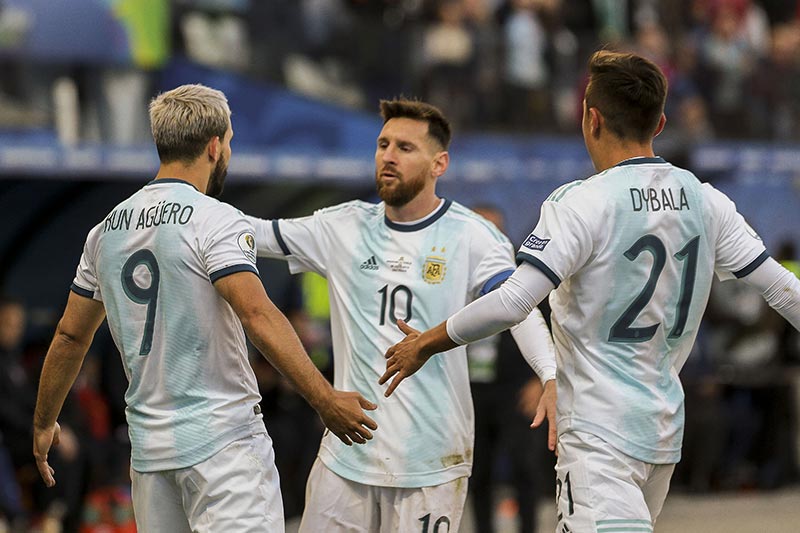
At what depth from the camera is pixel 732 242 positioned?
5.43 metres

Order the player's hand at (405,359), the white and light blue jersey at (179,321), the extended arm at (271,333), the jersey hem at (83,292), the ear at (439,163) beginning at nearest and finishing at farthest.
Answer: the extended arm at (271,333), the white and light blue jersey at (179,321), the player's hand at (405,359), the jersey hem at (83,292), the ear at (439,163)

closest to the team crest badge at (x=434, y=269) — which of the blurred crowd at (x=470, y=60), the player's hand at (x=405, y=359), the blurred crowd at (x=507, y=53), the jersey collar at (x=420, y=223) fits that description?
the jersey collar at (x=420, y=223)

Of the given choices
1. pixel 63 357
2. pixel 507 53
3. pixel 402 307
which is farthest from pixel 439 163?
pixel 507 53

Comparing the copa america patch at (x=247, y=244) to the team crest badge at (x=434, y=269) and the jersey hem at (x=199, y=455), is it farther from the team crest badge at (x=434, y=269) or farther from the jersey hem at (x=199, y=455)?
the team crest badge at (x=434, y=269)

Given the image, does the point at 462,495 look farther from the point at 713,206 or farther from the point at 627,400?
the point at 713,206

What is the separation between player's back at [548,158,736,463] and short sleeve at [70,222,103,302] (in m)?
1.77

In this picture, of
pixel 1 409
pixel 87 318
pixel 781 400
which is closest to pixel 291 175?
pixel 1 409

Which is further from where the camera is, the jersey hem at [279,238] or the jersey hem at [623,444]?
the jersey hem at [279,238]

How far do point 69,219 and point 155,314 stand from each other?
8242mm

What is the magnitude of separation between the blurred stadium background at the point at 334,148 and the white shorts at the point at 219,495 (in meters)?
4.89

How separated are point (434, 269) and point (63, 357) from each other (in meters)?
1.63

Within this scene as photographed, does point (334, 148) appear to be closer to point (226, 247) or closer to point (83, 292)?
point (83, 292)

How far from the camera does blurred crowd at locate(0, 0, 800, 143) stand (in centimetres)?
1264

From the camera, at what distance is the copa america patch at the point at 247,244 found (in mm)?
5230
